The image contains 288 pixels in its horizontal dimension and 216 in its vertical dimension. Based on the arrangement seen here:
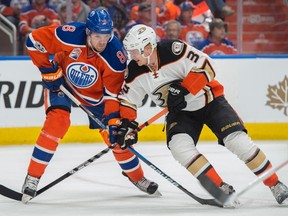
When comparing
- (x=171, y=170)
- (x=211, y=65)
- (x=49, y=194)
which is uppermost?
(x=211, y=65)

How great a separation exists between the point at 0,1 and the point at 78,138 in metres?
1.45

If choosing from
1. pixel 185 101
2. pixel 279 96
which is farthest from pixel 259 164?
pixel 279 96

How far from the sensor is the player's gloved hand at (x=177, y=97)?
12.6ft

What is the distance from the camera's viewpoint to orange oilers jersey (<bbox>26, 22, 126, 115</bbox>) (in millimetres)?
4125

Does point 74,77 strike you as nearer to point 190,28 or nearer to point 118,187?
point 118,187

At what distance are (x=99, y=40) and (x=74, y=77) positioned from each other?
0.34 m

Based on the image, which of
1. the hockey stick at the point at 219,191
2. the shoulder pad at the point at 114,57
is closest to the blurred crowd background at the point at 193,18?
the shoulder pad at the point at 114,57

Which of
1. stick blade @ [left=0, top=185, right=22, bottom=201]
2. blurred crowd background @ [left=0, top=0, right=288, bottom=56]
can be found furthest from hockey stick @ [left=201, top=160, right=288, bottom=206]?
blurred crowd background @ [left=0, top=0, right=288, bottom=56]

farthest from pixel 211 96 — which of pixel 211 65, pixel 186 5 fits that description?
pixel 186 5

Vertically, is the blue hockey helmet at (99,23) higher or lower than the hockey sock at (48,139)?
higher

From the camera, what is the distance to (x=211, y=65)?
395 centimetres

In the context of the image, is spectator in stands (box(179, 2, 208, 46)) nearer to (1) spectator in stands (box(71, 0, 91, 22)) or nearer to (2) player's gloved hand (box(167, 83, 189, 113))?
(1) spectator in stands (box(71, 0, 91, 22))

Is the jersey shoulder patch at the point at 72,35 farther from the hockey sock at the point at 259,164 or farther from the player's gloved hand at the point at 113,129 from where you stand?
the hockey sock at the point at 259,164

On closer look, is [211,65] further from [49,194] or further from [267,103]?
[267,103]
